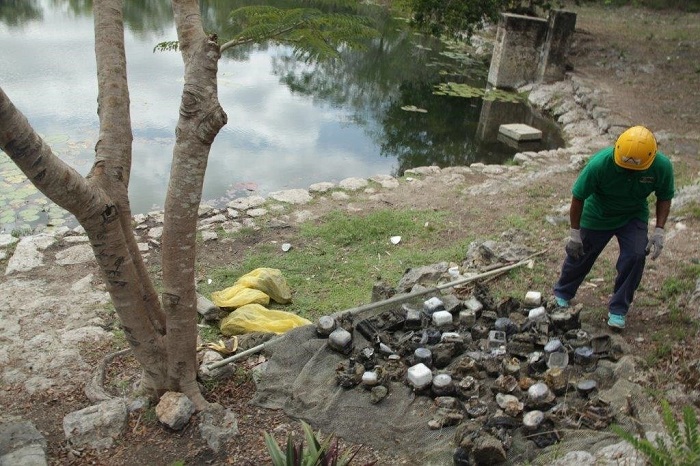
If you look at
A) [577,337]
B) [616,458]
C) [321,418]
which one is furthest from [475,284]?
[616,458]

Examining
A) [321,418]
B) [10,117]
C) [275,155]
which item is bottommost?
[275,155]

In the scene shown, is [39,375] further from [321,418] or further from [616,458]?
[616,458]

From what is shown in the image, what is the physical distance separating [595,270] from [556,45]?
9640 millimetres

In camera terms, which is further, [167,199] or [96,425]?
[96,425]

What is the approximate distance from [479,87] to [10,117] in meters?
13.6

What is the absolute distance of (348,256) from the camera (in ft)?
20.9

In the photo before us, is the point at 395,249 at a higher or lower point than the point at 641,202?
lower

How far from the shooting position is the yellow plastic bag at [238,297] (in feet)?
16.9

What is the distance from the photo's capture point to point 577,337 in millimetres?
4129

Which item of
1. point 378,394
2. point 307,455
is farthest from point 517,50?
point 307,455

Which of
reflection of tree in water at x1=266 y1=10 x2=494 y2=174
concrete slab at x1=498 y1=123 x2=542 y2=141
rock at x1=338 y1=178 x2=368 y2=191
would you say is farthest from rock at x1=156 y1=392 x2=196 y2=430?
concrete slab at x1=498 y1=123 x2=542 y2=141

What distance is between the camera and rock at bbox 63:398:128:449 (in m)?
3.42

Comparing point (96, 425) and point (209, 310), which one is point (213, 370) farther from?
point (209, 310)

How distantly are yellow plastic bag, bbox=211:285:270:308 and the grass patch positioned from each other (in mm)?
212
